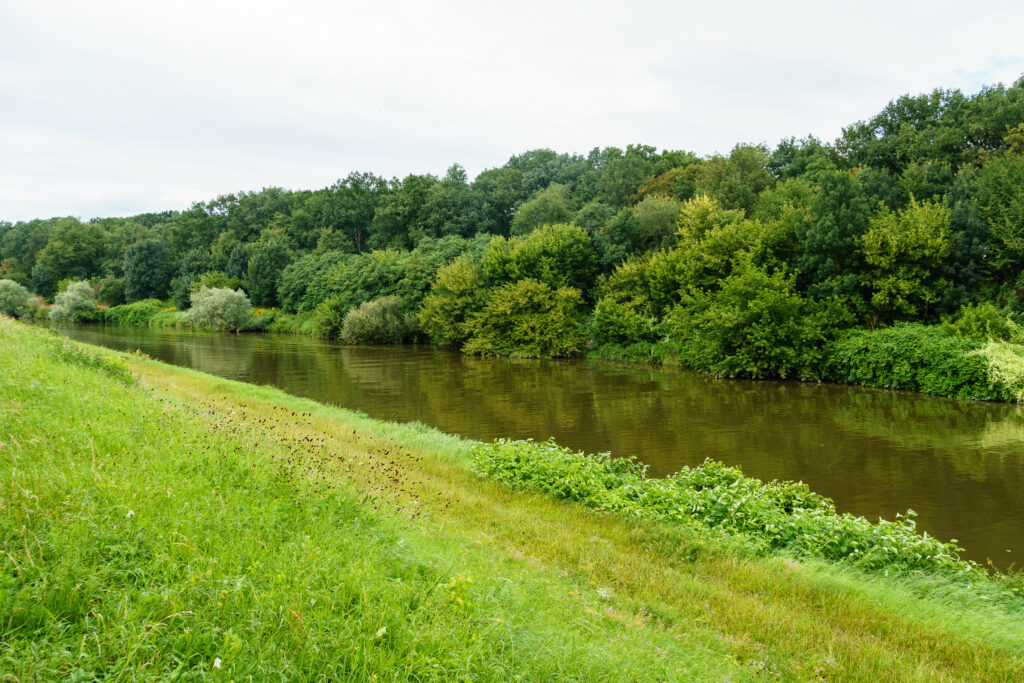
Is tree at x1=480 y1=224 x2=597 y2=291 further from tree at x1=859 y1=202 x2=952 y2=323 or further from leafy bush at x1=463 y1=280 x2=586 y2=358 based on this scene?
tree at x1=859 y1=202 x2=952 y2=323

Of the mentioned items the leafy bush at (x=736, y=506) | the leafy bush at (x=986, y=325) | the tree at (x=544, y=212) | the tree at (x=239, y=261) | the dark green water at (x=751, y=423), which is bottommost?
the dark green water at (x=751, y=423)

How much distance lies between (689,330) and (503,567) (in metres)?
28.8

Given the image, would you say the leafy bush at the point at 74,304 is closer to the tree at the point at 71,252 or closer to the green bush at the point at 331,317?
the tree at the point at 71,252

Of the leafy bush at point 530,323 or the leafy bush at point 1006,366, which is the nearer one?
the leafy bush at point 1006,366

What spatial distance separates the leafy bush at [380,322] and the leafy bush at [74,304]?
47772mm

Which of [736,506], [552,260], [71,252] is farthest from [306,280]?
[736,506]

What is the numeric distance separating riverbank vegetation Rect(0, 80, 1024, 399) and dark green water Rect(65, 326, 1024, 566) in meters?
2.69

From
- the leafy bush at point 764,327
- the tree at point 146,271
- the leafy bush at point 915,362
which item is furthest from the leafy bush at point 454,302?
the tree at point 146,271

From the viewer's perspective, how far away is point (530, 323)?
131 ft

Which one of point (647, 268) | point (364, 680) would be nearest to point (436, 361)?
point (647, 268)

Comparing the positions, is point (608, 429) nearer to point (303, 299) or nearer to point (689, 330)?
point (689, 330)

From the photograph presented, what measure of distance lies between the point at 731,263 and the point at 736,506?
25775mm

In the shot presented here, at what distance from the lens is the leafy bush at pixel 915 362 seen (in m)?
22.0

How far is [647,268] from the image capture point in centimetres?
3756
